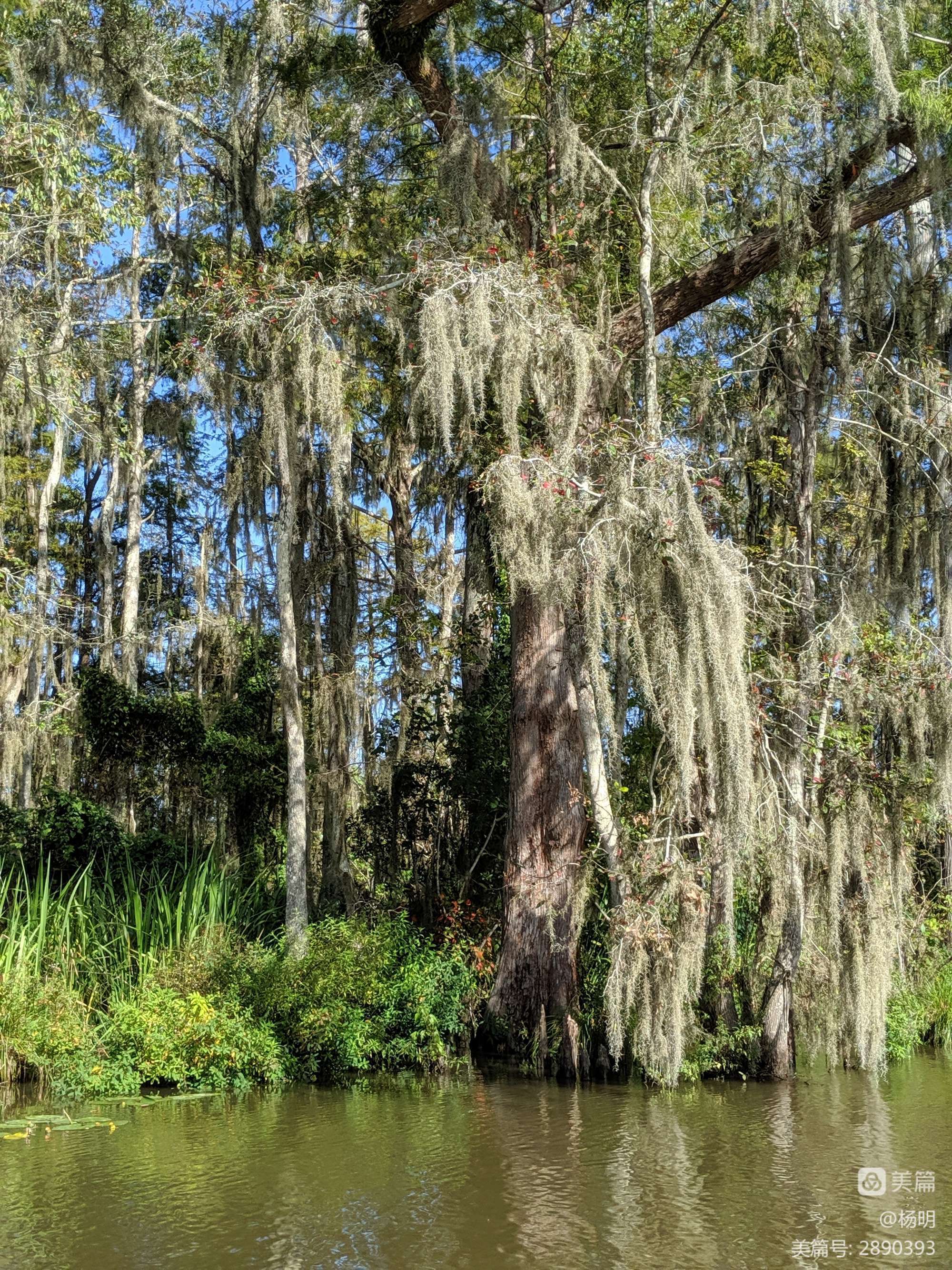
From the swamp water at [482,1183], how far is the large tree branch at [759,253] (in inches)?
248

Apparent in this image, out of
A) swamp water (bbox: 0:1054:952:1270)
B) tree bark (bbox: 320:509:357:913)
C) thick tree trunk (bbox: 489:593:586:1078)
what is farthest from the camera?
tree bark (bbox: 320:509:357:913)

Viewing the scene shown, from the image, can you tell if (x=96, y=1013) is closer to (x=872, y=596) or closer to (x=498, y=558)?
(x=498, y=558)

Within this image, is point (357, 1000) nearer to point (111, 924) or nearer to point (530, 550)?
point (111, 924)

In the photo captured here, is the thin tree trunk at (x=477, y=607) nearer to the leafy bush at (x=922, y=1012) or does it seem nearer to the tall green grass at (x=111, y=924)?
the tall green grass at (x=111, y=924)

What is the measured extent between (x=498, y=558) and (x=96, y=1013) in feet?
15.8

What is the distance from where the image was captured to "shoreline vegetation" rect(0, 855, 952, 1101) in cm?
775

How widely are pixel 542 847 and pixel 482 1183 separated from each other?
4.17m

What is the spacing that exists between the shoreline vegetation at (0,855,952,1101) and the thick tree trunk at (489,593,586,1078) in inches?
11.6

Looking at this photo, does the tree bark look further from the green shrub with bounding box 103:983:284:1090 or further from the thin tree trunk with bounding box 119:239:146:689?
the thin tree trunk with bounding box 119:239:146:689

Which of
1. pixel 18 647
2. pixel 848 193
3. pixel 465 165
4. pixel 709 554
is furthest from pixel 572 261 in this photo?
pixel 18 647

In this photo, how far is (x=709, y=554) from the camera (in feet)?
23.6

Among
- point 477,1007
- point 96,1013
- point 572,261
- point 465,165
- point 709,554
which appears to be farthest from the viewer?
point 572,261

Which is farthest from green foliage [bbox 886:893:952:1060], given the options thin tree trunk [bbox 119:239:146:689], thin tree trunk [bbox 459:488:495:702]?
thin tree trunk [bbox 119:239:146:689]

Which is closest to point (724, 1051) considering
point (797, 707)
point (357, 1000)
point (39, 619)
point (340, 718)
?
point (797, 707)
